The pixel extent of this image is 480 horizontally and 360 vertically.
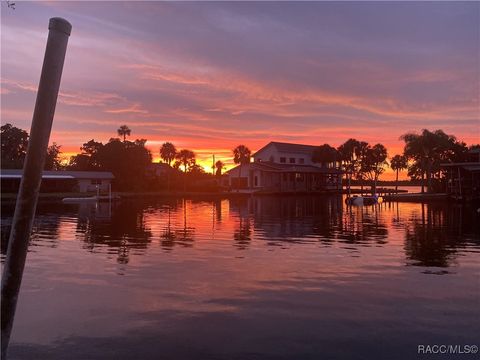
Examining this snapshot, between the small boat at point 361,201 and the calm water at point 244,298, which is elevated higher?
the small boat at point 361,201

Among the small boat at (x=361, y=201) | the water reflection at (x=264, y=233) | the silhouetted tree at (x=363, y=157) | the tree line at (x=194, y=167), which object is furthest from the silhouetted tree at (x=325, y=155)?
the water reflection at (x=264, y=233)

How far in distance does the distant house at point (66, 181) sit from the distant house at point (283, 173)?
23.8 m

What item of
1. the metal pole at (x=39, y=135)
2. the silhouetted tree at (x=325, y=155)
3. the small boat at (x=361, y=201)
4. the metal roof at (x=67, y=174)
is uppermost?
the silhouetted tree at (x=325, y=155)

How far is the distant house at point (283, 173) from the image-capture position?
257 feet

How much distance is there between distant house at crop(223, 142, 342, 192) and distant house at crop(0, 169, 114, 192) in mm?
23774

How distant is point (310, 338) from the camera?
8.69 metres

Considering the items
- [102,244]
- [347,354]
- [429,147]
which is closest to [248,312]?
[347,354]

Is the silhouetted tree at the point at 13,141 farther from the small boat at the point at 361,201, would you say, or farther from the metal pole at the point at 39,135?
the metal pole at the point at 39,135

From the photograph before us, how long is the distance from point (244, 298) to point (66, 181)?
2558 inches

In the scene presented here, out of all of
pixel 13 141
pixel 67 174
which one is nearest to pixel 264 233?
pixel 67 174

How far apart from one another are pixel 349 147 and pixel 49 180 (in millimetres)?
60220

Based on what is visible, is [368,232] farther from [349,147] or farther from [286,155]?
[349,147]

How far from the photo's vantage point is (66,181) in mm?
70000

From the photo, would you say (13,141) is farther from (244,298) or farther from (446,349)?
(446,349)
